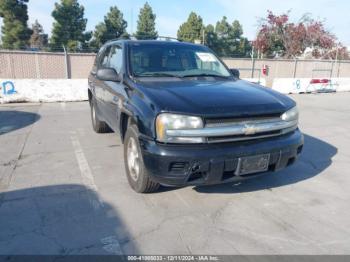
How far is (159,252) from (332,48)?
3214 cm

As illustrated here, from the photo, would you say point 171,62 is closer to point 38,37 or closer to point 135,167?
point 135,167

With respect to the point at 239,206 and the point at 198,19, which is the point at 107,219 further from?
the point at 198,19

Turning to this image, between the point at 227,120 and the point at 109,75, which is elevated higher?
the point at 109,75

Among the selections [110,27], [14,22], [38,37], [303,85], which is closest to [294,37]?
[303,85]

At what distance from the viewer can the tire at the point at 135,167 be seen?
11.1ft

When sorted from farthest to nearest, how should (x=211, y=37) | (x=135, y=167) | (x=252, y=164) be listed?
(x=211, y=37)
(x=135, y=167)
(x=252, y=164)

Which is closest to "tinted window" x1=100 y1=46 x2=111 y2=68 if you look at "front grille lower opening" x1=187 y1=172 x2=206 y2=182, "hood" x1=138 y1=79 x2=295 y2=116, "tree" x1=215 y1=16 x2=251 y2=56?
"hood" x1=138 y1=79 x2=295 y2=116

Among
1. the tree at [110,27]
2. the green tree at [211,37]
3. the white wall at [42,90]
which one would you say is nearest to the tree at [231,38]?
the green tree at [211,37]

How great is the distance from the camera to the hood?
10.0ft

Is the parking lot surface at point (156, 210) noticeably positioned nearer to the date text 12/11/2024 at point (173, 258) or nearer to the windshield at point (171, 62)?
the date text 12/11/2024 at point (173, 258)

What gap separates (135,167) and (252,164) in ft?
4.49

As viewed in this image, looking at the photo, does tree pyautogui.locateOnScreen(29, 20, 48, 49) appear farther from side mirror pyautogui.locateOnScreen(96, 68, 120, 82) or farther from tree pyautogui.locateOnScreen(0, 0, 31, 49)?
side mirror pyautogui.locateOnScreen(96, 68, 120, 82)

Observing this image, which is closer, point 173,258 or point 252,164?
point 173,258

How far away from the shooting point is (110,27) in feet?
127
